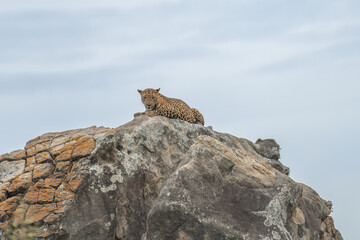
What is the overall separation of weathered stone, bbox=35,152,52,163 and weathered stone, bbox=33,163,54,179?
0.14 meters

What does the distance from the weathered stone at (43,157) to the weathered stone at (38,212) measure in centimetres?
152

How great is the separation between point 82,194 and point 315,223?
19.2ft

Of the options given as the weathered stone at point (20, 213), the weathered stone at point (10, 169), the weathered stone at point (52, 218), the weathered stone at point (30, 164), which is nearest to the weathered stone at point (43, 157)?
the weathered stone at point (30, 164)

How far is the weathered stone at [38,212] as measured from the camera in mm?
11870

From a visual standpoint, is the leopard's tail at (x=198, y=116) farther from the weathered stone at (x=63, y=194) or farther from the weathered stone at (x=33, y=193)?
the weathered stone at (x=33, y=193)

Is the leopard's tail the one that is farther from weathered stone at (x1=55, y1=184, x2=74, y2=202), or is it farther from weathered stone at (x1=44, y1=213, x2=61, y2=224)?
weathered stone at (x1=44, y1=213, x2=61, y2=224)

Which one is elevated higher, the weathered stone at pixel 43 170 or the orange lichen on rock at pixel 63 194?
the weathered stone at pixel 43 170

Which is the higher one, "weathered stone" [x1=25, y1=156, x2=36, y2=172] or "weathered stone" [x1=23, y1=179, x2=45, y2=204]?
"weathered stone" [x1=25, y1=156, x2=36, y2=172]

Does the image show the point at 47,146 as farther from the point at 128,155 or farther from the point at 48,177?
the point at 128,155

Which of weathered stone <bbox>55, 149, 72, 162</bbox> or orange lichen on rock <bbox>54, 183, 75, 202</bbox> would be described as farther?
weathered stone <bbox>55, 149, 72, 162</bbox>

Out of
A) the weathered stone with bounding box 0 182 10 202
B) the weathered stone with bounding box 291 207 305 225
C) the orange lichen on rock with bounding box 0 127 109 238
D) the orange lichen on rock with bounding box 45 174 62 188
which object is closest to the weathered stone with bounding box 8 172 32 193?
the orange lichen on rock with bounding box 0 127 109 238

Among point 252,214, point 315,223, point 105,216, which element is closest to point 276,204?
point 252,214

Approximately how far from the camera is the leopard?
15881 millimetres

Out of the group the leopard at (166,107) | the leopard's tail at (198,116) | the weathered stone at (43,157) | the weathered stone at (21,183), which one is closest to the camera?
the weathered stone at (21,183)
